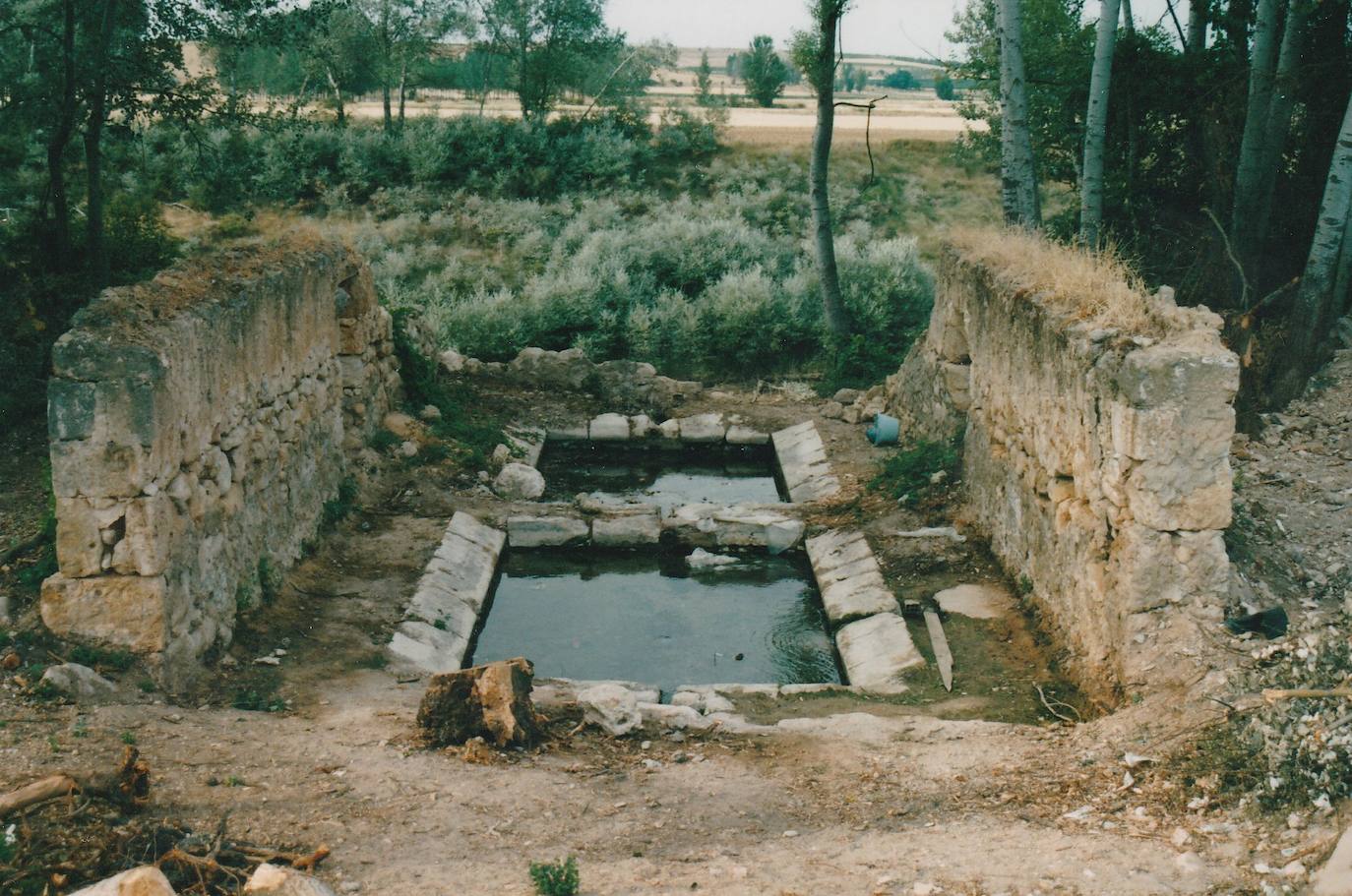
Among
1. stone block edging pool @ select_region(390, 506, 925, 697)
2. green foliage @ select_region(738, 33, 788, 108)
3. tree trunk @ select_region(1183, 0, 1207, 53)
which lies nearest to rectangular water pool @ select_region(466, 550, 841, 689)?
stone block edging pool @ select_region(390, 506, 925, 697)

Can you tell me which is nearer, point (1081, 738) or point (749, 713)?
point (1081, 738)

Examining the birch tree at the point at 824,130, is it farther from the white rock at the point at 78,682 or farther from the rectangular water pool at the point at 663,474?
the white rock at the point at 78,682

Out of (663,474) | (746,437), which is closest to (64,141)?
(663,474)

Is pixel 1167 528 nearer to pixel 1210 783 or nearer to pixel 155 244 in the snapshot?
pixel 1210 783

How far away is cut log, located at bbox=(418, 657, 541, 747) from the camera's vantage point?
704 cm

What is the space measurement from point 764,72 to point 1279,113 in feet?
131

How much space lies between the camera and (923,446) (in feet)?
42.7

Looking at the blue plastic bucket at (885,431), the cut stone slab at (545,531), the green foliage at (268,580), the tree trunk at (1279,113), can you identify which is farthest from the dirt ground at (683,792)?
the tree trunk at (1279,113)

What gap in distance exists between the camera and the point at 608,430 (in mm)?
16547

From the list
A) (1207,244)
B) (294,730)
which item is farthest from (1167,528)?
(1207,244)

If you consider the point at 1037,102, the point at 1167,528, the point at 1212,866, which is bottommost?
the point at 1212,866

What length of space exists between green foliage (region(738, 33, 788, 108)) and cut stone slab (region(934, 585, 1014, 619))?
43.9 metres

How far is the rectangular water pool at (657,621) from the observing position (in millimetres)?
10008

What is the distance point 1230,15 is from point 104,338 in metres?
15.1
